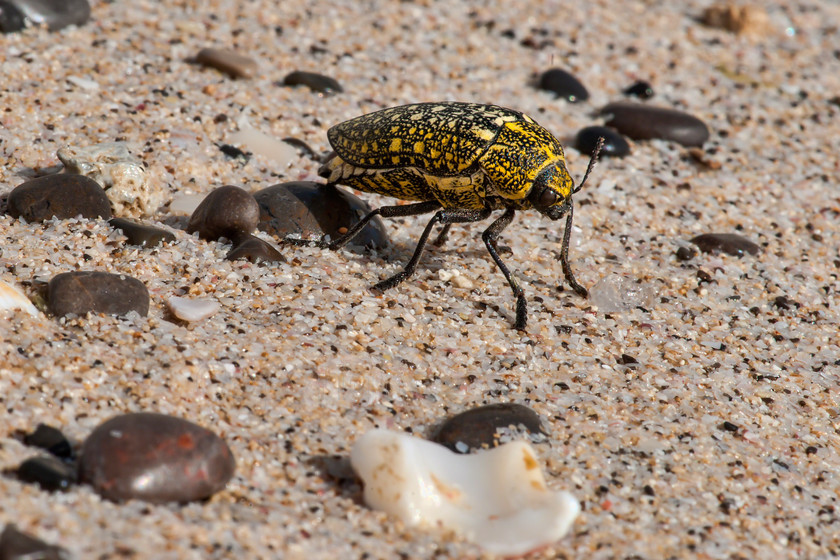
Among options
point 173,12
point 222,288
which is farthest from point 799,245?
point 173,12

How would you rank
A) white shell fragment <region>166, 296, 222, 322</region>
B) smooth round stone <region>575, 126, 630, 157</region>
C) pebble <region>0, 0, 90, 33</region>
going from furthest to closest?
smooth round stone <region>575, 126, 630, 157</region>
pebble <region>0, 0, 90, 33</region>
white shell fragment <region>166, 296, 222, 322</region>

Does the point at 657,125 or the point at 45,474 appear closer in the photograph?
the point at 45,474

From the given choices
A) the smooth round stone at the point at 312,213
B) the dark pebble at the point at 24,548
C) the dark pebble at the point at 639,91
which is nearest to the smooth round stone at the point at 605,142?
the dark pebble at the point at 639,91

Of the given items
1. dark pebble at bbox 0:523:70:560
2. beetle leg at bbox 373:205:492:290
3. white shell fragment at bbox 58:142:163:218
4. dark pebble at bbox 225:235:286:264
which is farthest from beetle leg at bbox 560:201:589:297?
dark pebble at bbox 0:523:70:560

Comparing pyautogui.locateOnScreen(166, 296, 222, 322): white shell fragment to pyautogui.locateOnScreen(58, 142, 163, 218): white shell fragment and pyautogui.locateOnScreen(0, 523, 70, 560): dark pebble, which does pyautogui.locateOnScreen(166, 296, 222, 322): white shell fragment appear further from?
pyautogui.locateOnScreen(0, 523, 70, 560): dark pebble

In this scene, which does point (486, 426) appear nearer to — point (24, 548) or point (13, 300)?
point (24, 548)

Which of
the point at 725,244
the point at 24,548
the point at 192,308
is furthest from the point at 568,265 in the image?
the point at 24,548

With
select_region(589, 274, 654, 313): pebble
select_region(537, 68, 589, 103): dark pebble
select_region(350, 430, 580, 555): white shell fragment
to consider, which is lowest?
select_region(589, 274, 654, 313): pebble
